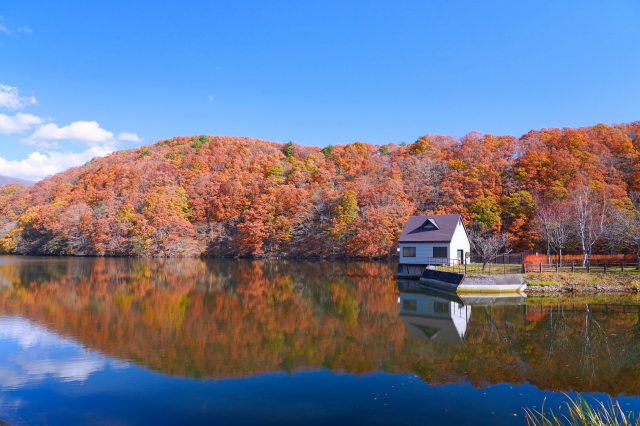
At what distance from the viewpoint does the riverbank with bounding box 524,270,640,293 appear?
919 inches

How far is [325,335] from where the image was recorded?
1386 centimetres

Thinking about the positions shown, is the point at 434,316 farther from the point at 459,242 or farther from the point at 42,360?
the point at 459,242

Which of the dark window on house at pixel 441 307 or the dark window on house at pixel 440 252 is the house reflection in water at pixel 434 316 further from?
the dark window on house at pixel 440 252

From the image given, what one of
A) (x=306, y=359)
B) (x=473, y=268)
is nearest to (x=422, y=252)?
(x=473, y=268)

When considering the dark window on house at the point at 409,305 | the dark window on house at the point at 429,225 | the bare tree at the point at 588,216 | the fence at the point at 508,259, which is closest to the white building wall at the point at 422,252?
the dark window on house at the point at 429,225

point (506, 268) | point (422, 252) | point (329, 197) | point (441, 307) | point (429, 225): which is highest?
point (329, 197)

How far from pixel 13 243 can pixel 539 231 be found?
2972 inches

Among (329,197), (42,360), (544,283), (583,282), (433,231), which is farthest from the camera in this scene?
(329,197)

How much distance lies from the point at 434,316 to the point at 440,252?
1383 centimetres

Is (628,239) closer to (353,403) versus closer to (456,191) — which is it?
(456,191)

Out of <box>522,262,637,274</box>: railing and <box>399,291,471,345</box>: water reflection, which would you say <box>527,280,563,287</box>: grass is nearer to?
<box>522,262,637,274</box>: railing

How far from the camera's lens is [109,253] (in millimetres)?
61469

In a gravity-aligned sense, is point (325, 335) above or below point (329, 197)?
below

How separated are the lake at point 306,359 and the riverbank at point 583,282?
6.54 feet
